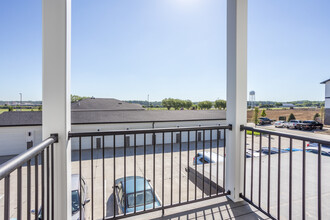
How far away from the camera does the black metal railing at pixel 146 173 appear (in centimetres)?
163

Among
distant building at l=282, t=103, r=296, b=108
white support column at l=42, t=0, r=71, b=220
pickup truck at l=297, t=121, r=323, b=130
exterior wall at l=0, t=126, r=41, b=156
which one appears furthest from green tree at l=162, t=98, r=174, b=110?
white support column at l=42, t=0, r=71, b=220

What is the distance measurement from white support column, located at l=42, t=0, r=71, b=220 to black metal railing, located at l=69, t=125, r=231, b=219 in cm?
16

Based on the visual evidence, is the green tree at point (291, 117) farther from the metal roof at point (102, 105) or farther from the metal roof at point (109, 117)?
the metal roof at point (102, 105)

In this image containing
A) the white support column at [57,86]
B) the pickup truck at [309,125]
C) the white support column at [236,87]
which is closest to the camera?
the white support column at [57,86]

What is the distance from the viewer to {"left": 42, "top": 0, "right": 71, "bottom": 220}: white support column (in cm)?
124

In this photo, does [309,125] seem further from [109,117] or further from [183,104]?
[183,104]

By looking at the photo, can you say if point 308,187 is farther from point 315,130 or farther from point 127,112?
point 127,112

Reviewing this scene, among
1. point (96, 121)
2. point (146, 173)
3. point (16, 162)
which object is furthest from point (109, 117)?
point (16, 162)

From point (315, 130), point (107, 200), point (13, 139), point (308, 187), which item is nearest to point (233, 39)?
point (315, 130)

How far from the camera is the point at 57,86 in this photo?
49.9 inches

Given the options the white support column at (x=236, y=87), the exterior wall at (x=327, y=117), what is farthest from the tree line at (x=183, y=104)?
the exterior wall at (x=327, y=117)

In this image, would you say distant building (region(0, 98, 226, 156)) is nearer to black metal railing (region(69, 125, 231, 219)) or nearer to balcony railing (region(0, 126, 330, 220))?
black metal railing (region(69, 125, 231, 219))

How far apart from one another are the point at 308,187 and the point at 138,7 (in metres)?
6.04

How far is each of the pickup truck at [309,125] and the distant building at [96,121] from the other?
10.8 meters
